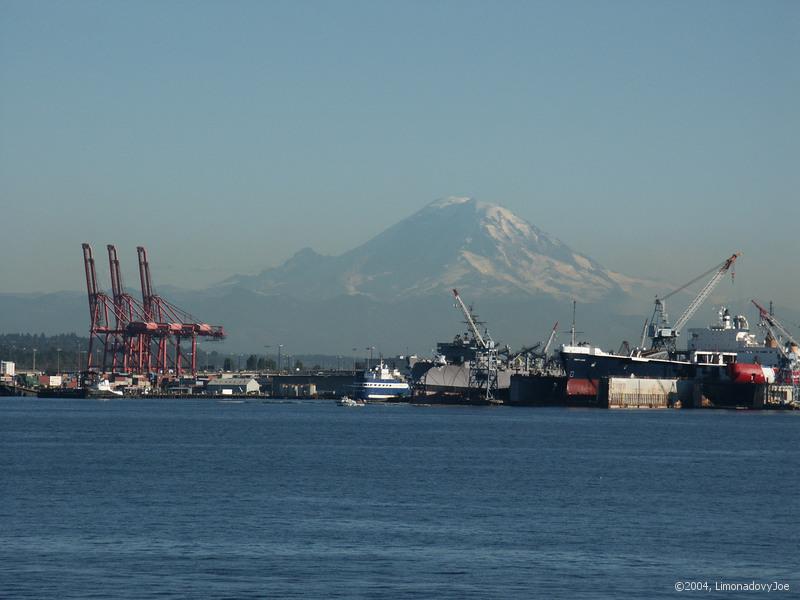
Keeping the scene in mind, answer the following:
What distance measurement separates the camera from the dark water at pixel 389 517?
116 feet

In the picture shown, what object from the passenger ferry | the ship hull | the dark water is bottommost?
the dark water

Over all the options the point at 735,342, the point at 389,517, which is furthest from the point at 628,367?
the point at 389,517

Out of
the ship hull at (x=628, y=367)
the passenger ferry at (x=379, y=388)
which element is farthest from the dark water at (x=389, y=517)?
the passenger ferry at (x=379, y=388)

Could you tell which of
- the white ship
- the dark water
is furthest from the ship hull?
the dark water

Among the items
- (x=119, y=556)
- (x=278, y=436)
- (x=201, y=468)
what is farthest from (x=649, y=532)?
(x=278, y=436)

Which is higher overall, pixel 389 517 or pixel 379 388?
pixel 379 388

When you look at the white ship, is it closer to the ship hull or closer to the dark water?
the ship hull

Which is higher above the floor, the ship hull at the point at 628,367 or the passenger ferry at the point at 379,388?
the ship hull at the point at 628,367

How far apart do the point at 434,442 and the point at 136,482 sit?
3502cm

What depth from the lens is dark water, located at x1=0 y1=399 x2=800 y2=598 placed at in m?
35.2

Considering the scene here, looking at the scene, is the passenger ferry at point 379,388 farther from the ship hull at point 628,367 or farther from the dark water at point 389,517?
the dark water at point 389,517

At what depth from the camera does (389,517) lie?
4672 centimetres

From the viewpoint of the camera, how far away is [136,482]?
2287 inches

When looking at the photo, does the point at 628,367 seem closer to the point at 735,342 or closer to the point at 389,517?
the point at 735,342
